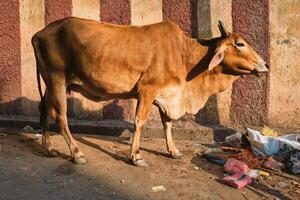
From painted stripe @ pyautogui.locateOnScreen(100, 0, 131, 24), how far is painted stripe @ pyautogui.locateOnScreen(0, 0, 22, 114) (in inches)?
48.3

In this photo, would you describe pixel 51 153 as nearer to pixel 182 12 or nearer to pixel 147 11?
pixel 147 11

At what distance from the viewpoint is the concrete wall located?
6.17m

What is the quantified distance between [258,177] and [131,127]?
6.50 feet

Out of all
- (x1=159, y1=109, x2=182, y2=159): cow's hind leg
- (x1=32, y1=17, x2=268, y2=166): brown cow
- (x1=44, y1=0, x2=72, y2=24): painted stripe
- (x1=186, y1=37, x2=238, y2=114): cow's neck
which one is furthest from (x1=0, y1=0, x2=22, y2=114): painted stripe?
(x1=186, y1=37, x2=238, y2=114): cow's neck

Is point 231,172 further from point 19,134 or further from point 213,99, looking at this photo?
point 19,134

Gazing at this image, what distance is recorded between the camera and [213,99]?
250 inches

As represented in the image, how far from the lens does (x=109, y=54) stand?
4.98m

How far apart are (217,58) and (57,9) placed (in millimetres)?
2625

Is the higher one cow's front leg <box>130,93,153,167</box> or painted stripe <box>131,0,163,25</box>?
painted stripe <box>131,0,163,25</box>

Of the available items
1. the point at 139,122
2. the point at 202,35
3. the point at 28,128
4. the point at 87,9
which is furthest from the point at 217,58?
the point at 28,128

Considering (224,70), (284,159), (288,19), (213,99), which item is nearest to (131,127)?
(213,99)

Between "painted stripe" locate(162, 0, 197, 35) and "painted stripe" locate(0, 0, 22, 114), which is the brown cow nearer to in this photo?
"painted stripe" locate(162, 0, 197, 35)

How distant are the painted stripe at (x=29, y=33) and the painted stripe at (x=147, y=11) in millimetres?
1312

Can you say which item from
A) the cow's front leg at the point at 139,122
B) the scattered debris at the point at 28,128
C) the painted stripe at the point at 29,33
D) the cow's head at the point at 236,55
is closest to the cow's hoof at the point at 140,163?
the cow's front leg at the point at 139,122
